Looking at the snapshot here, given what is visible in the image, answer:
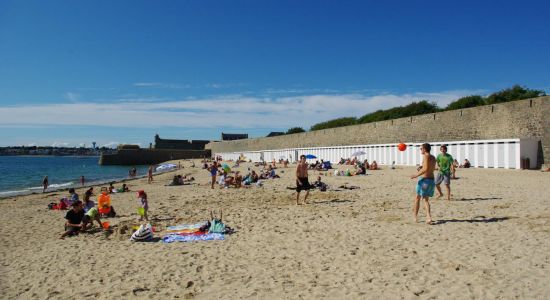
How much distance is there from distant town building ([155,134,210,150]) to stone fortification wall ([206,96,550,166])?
59586 millimetres

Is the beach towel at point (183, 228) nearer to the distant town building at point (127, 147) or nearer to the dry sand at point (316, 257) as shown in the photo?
the dry sand at point (316, 257)

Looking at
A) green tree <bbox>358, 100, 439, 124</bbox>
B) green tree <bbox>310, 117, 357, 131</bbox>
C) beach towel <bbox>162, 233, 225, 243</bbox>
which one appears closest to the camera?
beach towel <bbox>162, 233, 225, 243</bbox>

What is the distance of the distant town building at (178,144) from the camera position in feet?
304

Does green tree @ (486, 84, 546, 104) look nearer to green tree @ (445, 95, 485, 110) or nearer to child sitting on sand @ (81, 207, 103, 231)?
green tree @ (445, 95, 485, 110)

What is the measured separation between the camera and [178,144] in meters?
95.3

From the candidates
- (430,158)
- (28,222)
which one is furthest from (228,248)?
(28,222)

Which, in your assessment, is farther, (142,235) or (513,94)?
(513,94)

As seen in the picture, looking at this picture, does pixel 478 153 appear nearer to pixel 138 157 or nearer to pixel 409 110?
pixel 409 110

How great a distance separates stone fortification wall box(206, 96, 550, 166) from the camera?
18.7 m

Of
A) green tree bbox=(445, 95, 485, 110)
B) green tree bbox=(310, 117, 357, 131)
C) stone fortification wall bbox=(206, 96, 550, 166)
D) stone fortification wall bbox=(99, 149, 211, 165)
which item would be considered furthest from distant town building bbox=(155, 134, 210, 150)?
green tree bbox=(445, 95, 485, 110)

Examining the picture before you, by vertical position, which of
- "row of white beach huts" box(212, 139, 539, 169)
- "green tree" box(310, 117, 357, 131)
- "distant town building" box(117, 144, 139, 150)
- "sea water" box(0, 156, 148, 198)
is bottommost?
"sea water" box(0, 156, 148, 198)

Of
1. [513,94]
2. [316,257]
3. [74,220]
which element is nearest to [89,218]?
[74,220]

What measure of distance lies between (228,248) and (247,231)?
47.2 inches

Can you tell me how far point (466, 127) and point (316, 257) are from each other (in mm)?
21341
